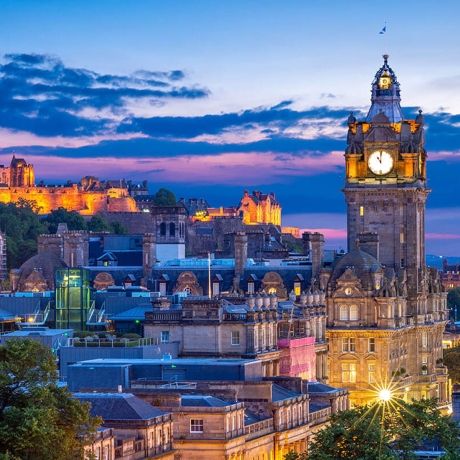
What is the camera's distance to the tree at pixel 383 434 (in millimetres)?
105375

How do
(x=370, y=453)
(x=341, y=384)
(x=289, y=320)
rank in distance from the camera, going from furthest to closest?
(x=341, y=384) < (x=289, y=320) < (x=370, y=453)

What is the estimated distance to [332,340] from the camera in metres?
183

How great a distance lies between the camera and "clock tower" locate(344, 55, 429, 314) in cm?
19525

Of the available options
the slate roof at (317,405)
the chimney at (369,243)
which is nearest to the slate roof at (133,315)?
the slate roof at (317,405)

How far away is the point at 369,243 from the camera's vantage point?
19225cm

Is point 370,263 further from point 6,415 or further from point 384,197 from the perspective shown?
point 6,415

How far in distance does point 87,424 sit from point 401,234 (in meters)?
105

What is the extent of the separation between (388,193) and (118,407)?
93196 millimetres

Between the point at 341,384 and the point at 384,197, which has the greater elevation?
the point at 384,197

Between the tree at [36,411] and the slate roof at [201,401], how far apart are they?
18284 mm

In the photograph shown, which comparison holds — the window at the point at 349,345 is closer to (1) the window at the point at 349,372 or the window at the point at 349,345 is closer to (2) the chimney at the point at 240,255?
(1) the window at the point at 349,372

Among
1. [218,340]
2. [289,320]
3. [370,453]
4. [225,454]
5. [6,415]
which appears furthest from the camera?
[289,320]

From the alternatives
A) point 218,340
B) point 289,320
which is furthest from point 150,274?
point 218,340

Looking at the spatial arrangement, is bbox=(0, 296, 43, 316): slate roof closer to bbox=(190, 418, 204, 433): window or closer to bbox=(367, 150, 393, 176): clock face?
bbox=(367, 150, 393, 176): clock face
